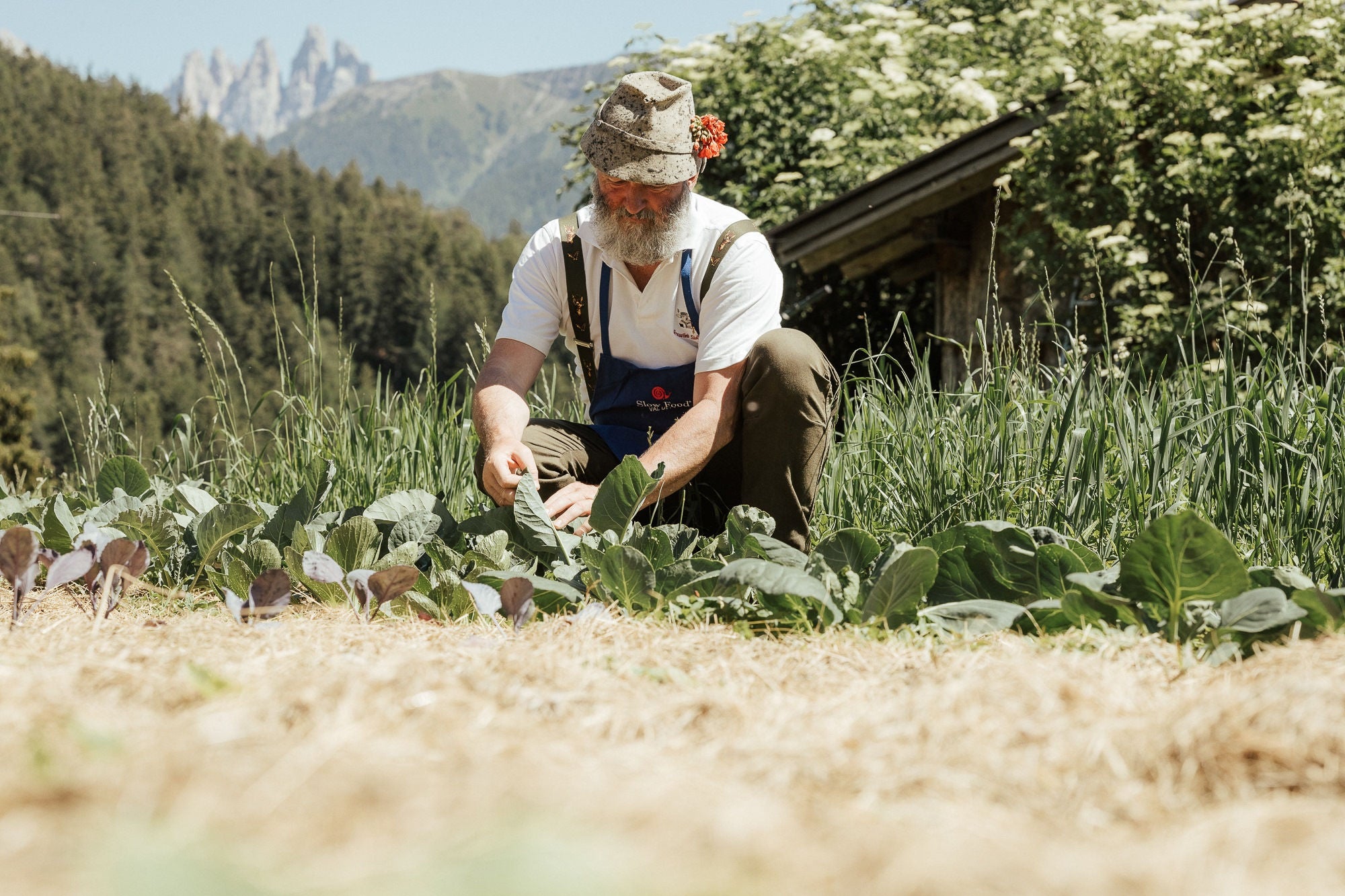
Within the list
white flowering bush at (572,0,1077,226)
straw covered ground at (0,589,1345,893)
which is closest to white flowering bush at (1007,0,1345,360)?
white flowering bush at (572,0,1077,226)

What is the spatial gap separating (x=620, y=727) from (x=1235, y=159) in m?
5.40

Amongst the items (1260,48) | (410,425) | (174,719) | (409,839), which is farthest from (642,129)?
(1260,48)

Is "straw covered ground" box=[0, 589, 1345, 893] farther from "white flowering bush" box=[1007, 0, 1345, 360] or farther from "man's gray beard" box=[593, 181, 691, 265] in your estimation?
"white flowering bush" box=[1007, 0, 1345, 360]

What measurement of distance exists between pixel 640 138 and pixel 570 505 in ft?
2.88

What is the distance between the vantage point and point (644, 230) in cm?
253

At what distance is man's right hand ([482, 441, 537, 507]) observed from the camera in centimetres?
222

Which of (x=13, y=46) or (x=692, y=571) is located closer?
(x=692, y=571)

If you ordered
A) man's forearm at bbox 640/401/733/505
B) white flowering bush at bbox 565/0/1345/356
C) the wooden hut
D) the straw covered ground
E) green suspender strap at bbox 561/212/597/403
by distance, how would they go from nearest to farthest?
the straw covered ground, man's forearm at bbox 640/401/733/505, green suspender strap at bbox 561/212/597/403, white flowering bush at bbox 565/0/1345/356, the wooden hut

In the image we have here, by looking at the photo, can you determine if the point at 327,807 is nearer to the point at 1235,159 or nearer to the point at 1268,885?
the point at 1268,885

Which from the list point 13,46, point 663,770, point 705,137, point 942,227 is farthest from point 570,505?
point 13,46

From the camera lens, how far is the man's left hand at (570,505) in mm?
2137

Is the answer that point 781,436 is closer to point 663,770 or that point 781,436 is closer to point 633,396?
point 633,396

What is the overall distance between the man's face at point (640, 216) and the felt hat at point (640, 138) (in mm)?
27

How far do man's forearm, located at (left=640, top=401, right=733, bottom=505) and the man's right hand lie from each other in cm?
26
